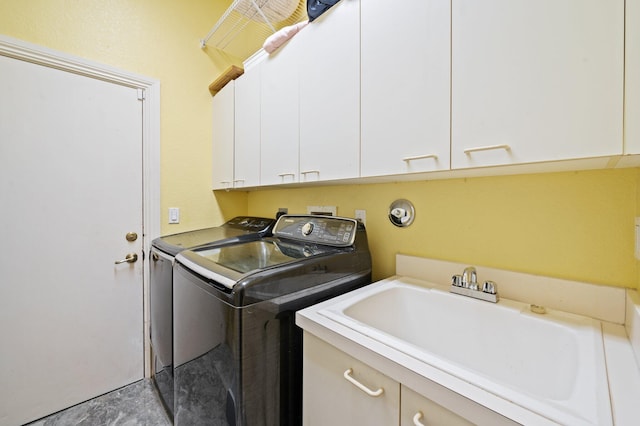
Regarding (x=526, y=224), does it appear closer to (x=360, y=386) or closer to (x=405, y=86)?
(x=405, y=86)

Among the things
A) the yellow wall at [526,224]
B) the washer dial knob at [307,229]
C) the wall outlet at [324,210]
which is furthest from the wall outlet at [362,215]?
the washer dial knob at [307,229]

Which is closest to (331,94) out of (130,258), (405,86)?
(405,86)

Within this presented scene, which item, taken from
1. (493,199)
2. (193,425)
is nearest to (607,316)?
(493,199)

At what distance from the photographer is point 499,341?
2.94ft

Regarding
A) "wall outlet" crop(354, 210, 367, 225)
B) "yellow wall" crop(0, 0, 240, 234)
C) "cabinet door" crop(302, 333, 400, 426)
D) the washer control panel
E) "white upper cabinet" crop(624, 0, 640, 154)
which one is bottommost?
"cabinet door" crop(302, 333, 400, 426)

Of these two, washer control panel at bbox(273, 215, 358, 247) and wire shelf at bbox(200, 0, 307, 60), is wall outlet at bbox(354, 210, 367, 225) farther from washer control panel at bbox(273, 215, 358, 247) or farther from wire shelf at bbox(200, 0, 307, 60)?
wire shelf at bbox(200, 0, 307, 60)

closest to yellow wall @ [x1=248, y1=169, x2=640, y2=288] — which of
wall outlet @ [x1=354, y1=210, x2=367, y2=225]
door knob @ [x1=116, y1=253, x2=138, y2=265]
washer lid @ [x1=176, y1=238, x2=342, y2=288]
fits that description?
wall outlet @ [x1=354, y1=210, x2=367, y2=225]

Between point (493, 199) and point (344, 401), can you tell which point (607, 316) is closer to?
point (493, 199)

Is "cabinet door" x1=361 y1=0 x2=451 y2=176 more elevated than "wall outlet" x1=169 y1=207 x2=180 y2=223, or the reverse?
"cabinet door" x1=361 y1=0 x2=451 y2=176

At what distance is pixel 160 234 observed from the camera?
78.9 inches

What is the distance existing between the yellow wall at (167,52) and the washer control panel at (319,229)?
98 cm

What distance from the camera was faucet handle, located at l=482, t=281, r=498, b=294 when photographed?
Answer: 3.21 ft

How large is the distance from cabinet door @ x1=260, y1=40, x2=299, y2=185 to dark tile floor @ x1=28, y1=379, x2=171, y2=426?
1.58 metres

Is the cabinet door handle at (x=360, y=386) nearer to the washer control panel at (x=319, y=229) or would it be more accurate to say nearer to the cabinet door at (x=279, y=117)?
the washer control panel at (x=319, y=229)
